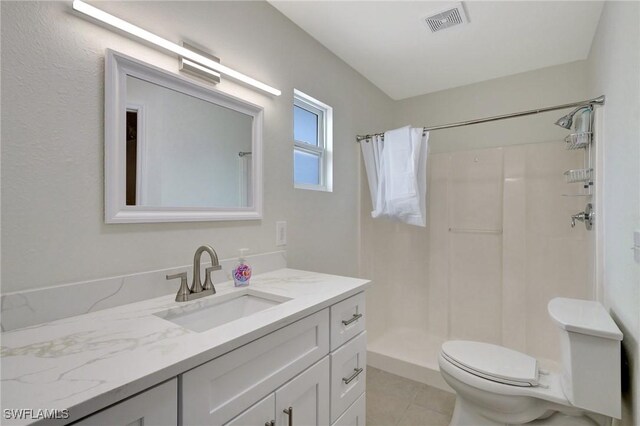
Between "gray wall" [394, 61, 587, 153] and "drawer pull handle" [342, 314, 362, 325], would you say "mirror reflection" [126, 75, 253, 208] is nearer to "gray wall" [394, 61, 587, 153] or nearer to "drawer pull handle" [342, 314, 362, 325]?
"drawer pull handle" [342, 314, 362, 325]

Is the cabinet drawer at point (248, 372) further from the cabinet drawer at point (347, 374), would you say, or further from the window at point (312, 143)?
the window at point (312, 143)

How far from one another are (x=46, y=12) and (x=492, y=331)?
10.6ft

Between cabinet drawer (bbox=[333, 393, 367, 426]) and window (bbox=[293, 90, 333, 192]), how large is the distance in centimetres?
119

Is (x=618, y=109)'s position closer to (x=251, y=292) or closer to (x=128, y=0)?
(x=251, y=292)

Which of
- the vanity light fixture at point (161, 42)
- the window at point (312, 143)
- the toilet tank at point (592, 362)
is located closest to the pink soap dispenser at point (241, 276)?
the window at point (312, 143)

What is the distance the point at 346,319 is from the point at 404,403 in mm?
1132

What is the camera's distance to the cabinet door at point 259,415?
80cm

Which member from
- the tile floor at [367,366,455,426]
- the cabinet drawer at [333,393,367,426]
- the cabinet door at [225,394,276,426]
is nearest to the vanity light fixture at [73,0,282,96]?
the cabinet door at [225,394,276,426]

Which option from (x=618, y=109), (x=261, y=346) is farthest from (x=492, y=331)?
(x=261, y=346)

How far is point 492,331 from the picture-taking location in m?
2.52

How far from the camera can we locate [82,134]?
96 cm

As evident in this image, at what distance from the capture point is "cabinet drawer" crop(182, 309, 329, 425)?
70cm

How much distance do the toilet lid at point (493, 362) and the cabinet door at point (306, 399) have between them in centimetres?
80

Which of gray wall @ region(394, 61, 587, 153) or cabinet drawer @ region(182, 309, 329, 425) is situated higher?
gray wall @ region(394, 61, 587, 153)
